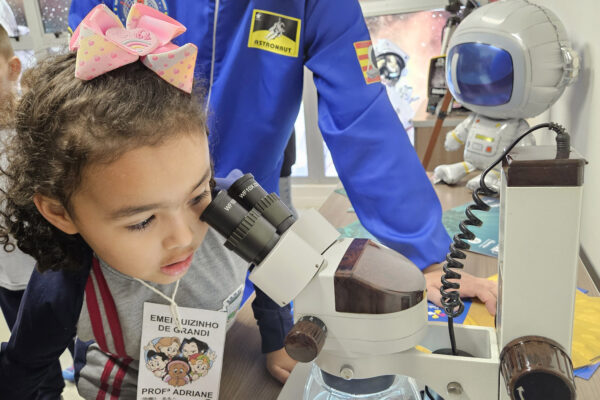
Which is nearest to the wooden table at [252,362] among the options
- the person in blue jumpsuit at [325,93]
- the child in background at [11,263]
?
the person in blue jumpsuit at [325,93]

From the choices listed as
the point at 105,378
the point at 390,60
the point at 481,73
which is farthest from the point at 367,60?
the point at 390,60

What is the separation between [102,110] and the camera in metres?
0.55

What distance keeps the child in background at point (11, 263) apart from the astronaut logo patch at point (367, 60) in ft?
1.94

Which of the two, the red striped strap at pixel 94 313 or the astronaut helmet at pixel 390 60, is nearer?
the red striped strap at pixel 94 313

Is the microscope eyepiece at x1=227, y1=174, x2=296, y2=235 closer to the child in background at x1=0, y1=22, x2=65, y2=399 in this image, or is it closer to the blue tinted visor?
the child in background at x1=0, y1=22, x2=65, y2=399

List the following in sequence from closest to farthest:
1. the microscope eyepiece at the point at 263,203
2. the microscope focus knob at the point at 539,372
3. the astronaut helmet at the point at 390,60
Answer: the microscope focus knob at the point at 539,372 < the microscope eyepiece at the point at 263,203 < the astronaut helmet at the point at 390,60

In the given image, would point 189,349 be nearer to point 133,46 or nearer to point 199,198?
point 199,198

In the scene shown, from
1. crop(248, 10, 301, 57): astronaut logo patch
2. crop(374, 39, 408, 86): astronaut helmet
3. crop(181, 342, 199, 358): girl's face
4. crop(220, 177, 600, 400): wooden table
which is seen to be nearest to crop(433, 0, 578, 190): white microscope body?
crop(220, 177, 600, 400): wooden table

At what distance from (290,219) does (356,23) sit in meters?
0.61

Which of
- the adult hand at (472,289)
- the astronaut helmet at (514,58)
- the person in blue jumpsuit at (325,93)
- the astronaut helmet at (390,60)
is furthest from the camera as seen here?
the astronaut helmet at (390,60)

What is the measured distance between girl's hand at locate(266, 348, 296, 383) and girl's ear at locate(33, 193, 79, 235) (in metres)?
0.33

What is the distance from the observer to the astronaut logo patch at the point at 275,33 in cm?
94

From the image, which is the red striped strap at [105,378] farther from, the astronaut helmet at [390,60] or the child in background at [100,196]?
the astronaut helmet at [390,60]

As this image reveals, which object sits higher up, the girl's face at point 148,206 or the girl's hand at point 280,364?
the girl's face at point 148,206
